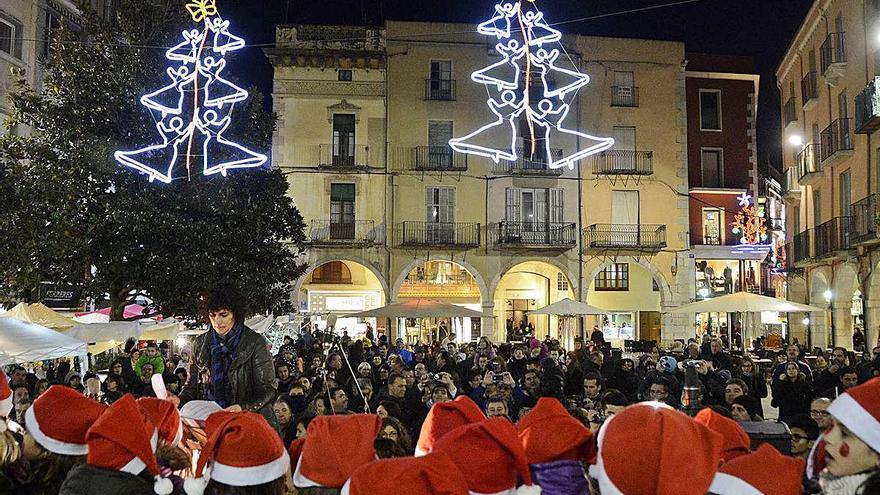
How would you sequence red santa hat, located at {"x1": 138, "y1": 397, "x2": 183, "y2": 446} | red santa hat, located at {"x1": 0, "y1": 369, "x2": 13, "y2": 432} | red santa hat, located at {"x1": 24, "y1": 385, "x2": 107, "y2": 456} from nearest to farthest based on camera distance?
red santa hat, located at {"x1": 24, "y1": 385, "x2": 107, "y2": 456} < red santa hat, located at {"x1": 138, "y1": 397, "x2": 183, "y2": 446} < red santa hat, located at {"x1": 0, "y1": 369, "x2": 13, "y2": 432}

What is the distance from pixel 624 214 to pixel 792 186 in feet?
22.0

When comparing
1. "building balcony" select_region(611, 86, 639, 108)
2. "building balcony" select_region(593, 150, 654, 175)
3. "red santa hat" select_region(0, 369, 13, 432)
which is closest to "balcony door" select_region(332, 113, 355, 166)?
"building balcony" select_region(593, 150, 654, 175)

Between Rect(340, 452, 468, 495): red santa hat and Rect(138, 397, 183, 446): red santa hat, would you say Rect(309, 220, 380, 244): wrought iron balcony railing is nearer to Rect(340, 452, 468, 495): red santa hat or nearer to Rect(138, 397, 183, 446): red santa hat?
Rect(138, 397, 183, 446): red santa hat

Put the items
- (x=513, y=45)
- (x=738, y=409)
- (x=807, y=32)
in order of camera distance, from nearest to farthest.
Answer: (x=738, y=409)
(x=513, y=45)
(x=807, y=32)

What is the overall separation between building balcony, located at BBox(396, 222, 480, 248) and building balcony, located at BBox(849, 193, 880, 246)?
532 inches

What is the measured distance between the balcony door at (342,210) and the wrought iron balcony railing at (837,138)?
17.1 m

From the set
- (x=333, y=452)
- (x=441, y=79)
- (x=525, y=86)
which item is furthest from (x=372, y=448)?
(x=441, y=79)

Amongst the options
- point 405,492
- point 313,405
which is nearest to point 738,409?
point 313,405

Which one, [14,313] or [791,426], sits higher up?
[14,313]

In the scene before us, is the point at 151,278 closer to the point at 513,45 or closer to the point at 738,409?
the point at 513,45

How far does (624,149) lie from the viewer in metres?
32.8

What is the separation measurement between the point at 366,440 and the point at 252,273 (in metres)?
15.1

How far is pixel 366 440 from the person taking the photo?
3.76 metres

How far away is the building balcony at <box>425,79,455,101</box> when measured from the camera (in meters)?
31.9
